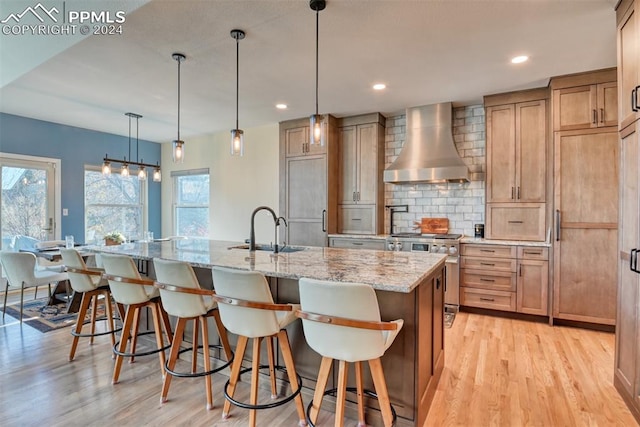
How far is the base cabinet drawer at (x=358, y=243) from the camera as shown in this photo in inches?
175

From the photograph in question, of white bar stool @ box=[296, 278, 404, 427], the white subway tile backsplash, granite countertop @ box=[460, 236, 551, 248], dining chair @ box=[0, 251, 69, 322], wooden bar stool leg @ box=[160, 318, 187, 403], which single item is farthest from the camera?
the white subway tile backsplash

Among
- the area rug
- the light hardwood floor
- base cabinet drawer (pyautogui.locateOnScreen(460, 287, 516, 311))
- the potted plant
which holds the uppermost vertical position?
the potted plant

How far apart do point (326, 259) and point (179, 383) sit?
4.45 feet

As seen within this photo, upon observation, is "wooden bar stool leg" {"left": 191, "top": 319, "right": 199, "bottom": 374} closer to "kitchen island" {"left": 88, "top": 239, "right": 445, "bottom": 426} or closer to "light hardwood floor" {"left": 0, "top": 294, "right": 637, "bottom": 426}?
"light hardwood floor" {"left": 0, "top": 294, "right": 637, "bottom": 426}

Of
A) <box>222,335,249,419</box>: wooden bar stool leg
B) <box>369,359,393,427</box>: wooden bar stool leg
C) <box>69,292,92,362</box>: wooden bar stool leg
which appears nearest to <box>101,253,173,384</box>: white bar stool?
<box>69,292,92,362</box>: wooden bar stool leg

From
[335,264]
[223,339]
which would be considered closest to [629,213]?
[335,264]

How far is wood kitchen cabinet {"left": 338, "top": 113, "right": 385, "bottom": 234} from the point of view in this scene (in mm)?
4699

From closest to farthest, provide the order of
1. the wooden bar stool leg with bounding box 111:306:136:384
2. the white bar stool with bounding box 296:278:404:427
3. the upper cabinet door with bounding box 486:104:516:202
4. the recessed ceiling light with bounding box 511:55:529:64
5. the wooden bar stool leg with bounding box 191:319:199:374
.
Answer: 1. the white bar stool with bounding box 296:278:404:427
2. the wooden bar stool leg with bounding box 191:319:199:374
3. the wooden bar stool leg with bounding box 111:306:136:384
4. the recessed ceiling light with bounding box 511:55:529:64
5. the upper cabinet door with bounding box 486:104:516:202

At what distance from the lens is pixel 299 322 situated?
2137mm

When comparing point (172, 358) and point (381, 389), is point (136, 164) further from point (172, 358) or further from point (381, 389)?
point (381, 389)

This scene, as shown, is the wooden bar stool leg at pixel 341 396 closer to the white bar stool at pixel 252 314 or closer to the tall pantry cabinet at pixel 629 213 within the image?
the white bar stool at pixel 252 314

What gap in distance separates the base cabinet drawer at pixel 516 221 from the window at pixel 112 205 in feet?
19.9

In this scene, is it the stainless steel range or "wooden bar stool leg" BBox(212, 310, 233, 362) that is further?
the stainless steel range

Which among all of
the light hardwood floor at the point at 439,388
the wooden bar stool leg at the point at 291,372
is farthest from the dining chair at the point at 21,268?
the wooden bar stool leg at the point at 291,372
